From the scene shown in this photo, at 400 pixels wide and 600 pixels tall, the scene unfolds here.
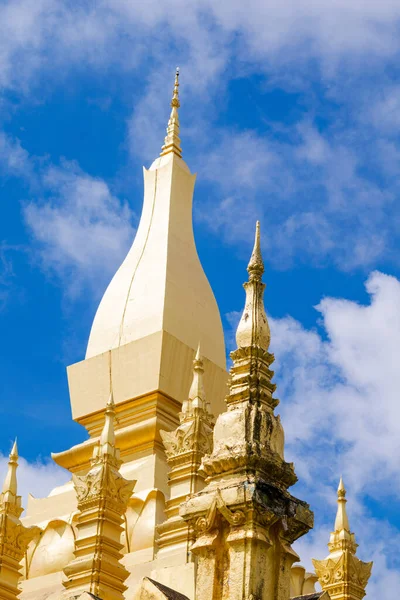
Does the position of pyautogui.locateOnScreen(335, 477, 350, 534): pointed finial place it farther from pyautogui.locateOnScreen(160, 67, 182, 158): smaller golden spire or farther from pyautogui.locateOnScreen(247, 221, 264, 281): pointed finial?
pyautogui.locateOnScreen(160, 67, 182, 158): smaller golden spire

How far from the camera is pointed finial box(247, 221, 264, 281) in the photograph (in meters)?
10.5

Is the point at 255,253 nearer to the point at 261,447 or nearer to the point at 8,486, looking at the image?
the point at 261,447

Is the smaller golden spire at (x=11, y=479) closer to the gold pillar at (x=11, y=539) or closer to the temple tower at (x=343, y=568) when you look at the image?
the gold pillar at (x=11, y=539)

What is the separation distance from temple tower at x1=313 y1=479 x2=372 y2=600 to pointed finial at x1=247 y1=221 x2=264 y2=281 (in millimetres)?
5696

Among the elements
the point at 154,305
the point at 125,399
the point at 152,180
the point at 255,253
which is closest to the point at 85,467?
the point at 125,399

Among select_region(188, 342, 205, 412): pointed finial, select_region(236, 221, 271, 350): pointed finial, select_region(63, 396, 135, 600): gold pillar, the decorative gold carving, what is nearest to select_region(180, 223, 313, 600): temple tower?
the decorative gold carving

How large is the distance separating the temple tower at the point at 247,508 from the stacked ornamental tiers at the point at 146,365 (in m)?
7.61

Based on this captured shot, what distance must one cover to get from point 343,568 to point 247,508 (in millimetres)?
6034

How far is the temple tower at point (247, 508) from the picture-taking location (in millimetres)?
8945

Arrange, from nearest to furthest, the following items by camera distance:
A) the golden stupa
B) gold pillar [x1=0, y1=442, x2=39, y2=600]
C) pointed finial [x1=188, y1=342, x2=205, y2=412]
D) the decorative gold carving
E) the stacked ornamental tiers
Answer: the decorative gold carving, the golden stupa, pointed finial [x1=188, y1=342, x2=205, y2=412], gold pillar [x1=0, y1=442, x2=39, y2=600], the stacked ornamental tiers

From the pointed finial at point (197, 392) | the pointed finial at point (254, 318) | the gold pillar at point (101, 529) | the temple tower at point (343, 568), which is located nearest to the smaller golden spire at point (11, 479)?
the gold pillar at point (101, 529)

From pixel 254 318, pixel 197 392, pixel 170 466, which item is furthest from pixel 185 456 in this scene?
pixel 254 318

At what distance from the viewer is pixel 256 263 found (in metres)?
10.5

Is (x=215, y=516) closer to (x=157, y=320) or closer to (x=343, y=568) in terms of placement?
(x=343, y=568)
